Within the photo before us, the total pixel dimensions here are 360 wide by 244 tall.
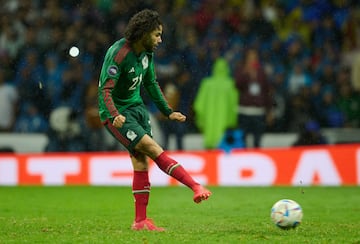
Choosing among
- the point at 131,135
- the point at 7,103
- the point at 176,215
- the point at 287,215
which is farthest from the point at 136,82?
the point at 7,103

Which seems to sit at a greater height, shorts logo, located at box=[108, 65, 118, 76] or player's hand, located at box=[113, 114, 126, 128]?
shorts logo, located at box=[108, 65, 118, 76]

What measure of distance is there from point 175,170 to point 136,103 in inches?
32.1

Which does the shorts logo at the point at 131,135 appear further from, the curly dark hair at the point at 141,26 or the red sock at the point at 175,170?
the curly dark hair at the point at 141,26

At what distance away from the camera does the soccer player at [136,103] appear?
754 centimetres

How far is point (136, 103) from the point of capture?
7.93m

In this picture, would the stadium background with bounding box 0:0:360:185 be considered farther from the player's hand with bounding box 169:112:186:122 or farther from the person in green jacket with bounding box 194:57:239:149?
the player's hand with bounding box 169:112:186:122

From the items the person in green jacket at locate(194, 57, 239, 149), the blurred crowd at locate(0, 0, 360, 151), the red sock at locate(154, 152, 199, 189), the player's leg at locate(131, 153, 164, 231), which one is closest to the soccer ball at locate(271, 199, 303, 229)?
the red sock at locate(154, 152, 199, 189)

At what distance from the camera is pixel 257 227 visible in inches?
311

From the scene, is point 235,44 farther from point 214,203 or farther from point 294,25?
point 214,203

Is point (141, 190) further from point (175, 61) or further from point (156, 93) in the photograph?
point (175, 61)

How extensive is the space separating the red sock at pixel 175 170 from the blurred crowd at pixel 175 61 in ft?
24.1

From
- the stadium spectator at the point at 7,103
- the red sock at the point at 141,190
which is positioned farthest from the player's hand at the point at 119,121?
the stadium spectator at the point at 7,103

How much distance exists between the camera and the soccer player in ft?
24.7

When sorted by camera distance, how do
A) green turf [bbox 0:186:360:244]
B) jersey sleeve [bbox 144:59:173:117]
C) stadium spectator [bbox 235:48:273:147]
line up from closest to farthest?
1. green turf [bbox 0:186:360:244]
2. jersey sleeve [bbox 144:59:173:117]
3. stadium spectator [bbox 235:48:273:147]
